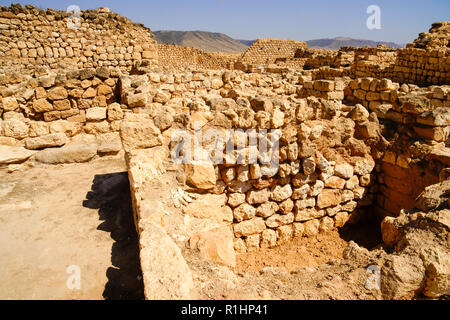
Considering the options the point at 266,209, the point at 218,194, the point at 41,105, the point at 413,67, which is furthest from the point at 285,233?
the point at 413,67

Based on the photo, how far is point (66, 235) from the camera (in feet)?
10.5

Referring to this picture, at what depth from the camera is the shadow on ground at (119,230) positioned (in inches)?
101

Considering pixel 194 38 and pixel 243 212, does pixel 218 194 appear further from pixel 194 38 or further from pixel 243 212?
pixel 194 38

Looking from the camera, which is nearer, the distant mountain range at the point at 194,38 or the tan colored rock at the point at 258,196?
the tan colored rock at the point at 258,196

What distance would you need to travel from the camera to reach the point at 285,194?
13.1ft

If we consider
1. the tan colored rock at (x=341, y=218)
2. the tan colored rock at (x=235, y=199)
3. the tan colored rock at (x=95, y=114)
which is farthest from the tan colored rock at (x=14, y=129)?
the tan colored rock at (x=341, y=218)

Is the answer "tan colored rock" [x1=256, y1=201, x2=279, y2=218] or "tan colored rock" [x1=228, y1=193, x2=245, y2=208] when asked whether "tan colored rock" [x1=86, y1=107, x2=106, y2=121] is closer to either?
"tan colored rock" [x1=228, y1=193, x2=245, y2=208]

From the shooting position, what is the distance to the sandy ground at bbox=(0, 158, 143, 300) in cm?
256

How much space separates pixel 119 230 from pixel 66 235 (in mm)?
545

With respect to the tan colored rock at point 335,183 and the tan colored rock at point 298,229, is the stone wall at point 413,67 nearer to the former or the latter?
the tan colored rock at point 335,183

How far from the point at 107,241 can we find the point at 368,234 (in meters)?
3.75

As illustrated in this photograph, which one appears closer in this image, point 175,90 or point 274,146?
point 274,146
